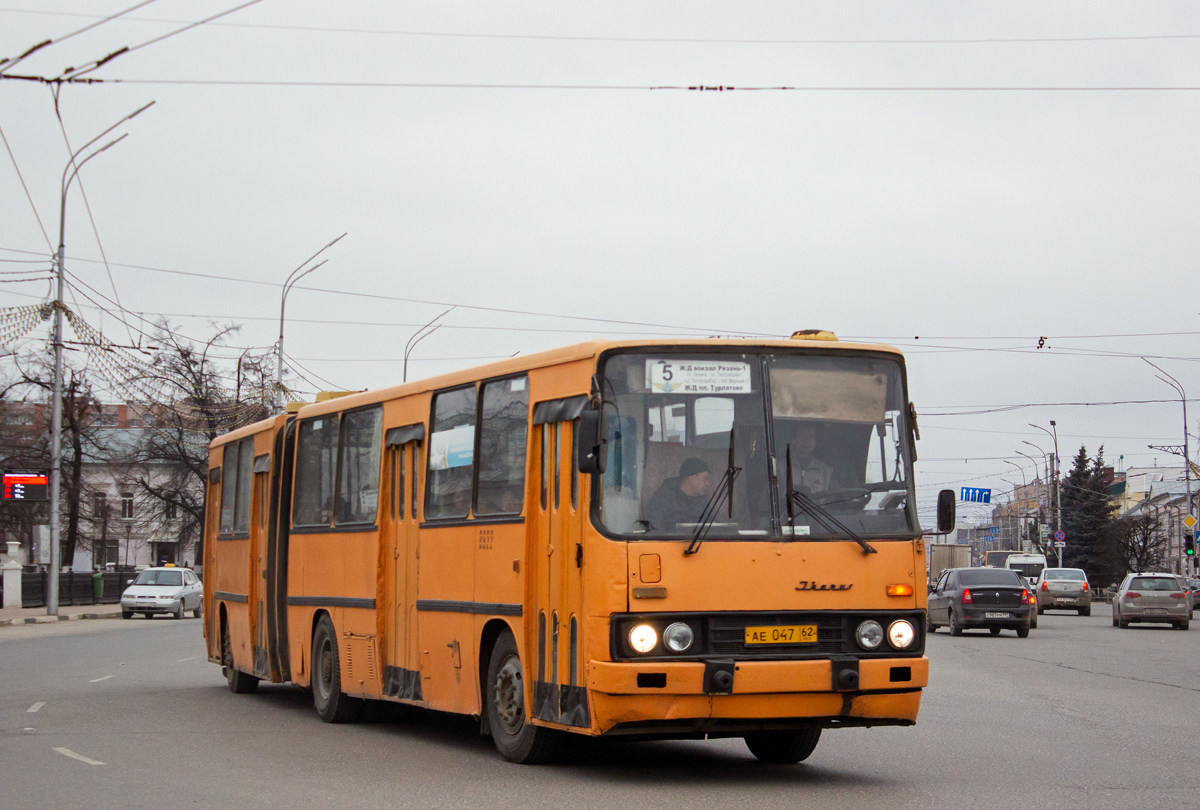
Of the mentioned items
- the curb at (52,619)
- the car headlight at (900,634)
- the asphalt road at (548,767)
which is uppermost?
the car headlight at (900,634)

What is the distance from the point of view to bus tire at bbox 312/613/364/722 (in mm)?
14414

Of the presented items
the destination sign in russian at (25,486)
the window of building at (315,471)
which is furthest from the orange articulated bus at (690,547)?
the destination sign in russian at (25,486)

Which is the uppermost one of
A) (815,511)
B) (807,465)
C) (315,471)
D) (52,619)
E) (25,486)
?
(25,486)

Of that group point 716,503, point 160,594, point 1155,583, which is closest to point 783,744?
point 716,503

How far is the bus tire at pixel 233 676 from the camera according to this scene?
1828cm

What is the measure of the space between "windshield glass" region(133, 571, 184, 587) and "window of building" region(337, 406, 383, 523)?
3481 centimetres

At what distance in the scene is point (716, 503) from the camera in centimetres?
966

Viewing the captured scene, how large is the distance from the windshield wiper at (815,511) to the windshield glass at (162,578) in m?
40.6

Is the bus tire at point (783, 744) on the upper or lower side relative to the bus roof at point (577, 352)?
lower

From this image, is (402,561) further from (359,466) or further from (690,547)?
(690,547)

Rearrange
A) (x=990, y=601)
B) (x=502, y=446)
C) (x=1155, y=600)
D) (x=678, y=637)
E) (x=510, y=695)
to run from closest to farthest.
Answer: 1. (x=678, y=637)
2. (x=510, y=695)
3. (x=502, y=446)
4. (x=990, y=601)
5. (x=1155, y=600)

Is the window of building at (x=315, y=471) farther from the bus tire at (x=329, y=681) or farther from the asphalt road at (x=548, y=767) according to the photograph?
the asphalt road at (x=548, y=767)

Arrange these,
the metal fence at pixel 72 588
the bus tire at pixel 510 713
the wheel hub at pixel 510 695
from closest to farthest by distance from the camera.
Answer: the bus tire at pixel 510 713, the wheel hub at pixel 510 695, the metal fence at pixel 72 588

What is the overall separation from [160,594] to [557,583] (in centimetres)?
3923
